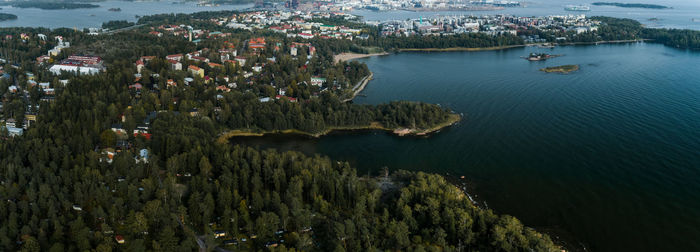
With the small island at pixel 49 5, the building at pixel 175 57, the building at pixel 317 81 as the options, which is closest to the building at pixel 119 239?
the building at pixel 317 81

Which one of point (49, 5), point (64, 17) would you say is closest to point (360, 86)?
point (64, 17)

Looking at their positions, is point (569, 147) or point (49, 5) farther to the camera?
point (49, 5)

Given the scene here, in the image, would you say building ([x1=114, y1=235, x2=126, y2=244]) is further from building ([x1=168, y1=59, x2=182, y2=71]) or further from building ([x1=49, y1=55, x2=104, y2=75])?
building ([x1=168, y1=59, x2=182, y2=71])

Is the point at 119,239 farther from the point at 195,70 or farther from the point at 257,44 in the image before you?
the point at 257,44

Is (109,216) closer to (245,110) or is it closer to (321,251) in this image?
(321,251)

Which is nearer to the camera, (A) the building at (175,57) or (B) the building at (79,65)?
(B) the building at (79,65)

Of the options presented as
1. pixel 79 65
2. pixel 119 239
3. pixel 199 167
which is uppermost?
pixel 79 65

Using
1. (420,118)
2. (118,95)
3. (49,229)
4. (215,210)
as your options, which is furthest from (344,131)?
(49,229)

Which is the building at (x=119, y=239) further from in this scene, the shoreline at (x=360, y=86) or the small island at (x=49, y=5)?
the small island at (x=49, y=5)

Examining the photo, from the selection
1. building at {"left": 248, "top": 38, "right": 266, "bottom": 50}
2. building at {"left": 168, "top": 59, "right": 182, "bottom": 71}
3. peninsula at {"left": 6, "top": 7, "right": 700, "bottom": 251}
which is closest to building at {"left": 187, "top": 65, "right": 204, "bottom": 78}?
peninsula at {"left": 6, "top": 7, "right": 700, "bottom": 251}
